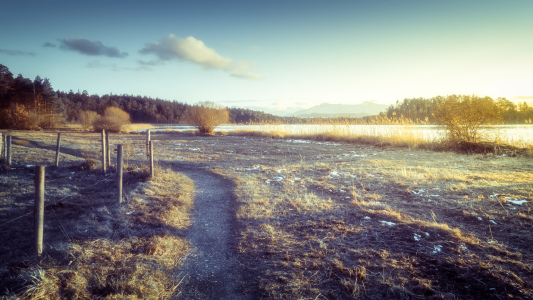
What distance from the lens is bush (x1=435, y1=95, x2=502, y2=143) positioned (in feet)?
48.5

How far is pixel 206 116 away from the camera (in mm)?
33875

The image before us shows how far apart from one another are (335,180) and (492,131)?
14214 mm

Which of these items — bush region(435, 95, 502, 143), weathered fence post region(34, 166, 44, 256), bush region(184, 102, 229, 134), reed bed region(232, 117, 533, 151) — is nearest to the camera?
weathered fence post region(34, 166, 44, 256)

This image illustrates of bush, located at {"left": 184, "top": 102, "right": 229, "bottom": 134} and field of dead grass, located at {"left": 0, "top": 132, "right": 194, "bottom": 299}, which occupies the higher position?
bush, located at {"left": 184, "top": 102, "right": 229, "bottom": 134}

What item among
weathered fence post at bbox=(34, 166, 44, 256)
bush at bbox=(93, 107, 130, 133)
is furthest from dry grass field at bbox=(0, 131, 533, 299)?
bush at bbox=(93, 107, 130, 133)

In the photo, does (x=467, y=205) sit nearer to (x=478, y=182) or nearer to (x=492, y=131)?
(x=478, y=182)

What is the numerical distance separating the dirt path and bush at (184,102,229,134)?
27577mm

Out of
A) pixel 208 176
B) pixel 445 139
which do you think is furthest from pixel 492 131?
pixel 208 176

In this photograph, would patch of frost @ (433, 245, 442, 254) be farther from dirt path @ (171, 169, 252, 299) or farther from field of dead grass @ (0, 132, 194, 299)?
field of dead grass @ (0, 132, 194, 299)

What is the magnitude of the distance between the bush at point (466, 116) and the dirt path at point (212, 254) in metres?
16.4

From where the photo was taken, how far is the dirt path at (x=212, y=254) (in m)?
3.31

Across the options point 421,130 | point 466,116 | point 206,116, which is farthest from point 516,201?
point 206,116

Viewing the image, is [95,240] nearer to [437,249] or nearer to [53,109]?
[437,249]

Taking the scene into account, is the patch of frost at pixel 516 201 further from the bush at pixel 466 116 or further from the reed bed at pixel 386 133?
the bush at pixel 466 116
